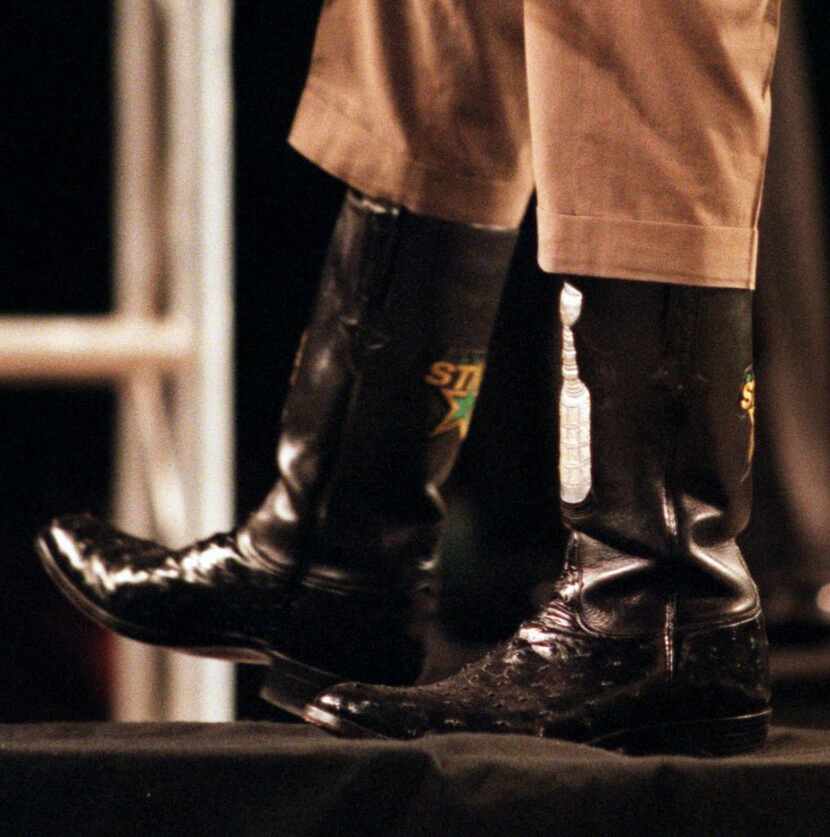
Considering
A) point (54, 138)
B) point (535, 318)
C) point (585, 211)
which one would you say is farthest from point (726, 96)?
point (54, 138)

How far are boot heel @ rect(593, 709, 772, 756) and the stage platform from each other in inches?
2.5

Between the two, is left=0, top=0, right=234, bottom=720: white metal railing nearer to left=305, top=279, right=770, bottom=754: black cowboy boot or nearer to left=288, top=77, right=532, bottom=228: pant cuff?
left=288, top=77, right=532, bottom=228: pant cuff

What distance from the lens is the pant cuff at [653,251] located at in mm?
789

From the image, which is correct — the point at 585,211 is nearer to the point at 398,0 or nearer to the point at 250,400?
the point at 398,0

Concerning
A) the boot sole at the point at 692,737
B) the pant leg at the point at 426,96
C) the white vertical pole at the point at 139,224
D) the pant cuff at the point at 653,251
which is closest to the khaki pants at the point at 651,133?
the pant cuff at the point at 653,251

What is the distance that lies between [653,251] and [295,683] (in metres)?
0.40

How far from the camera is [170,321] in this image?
1.88m

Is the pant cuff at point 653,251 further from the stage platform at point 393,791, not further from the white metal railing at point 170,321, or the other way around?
the white metal railing at point 170,321

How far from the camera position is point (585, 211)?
2.61 feet

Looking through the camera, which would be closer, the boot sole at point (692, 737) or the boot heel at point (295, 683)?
the boot sole at point (692, 737)

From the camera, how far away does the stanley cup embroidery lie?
831 mm

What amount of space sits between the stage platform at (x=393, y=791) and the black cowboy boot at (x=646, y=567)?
0.17 feet

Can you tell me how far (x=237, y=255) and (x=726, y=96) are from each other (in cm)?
146

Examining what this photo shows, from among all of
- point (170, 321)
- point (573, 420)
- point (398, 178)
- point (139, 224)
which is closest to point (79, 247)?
point (139, 224)
